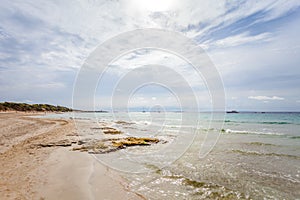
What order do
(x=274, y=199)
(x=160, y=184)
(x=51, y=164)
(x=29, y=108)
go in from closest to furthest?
(x=274, y=199), (x=160, y=184), (x=51, y=164), (x=29, y=108)

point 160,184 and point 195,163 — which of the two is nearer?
point 160,184

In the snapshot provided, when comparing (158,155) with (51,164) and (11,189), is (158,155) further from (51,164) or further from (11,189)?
(11,189)

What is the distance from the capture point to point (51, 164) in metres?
8.55

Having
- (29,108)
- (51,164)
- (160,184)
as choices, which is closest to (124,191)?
(160,184)

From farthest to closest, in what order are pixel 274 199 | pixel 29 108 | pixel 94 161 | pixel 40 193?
pixel 29 108 < pixel 94 161 < pixel 274 199 < pixel 40 193

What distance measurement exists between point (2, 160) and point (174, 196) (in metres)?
8.73

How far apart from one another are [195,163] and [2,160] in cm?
1010

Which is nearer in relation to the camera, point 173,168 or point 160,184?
point 160,184

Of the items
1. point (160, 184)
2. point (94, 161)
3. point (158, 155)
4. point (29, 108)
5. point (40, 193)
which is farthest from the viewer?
point (29, 108)

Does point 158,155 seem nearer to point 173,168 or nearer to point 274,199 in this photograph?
point 173,168

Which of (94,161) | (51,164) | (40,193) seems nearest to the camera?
(40,193)

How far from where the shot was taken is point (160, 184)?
272 inches

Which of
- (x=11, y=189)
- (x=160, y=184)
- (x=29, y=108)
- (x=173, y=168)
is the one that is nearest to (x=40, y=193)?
(x=11, y=189)

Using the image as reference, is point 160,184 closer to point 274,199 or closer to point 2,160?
point 274,199
